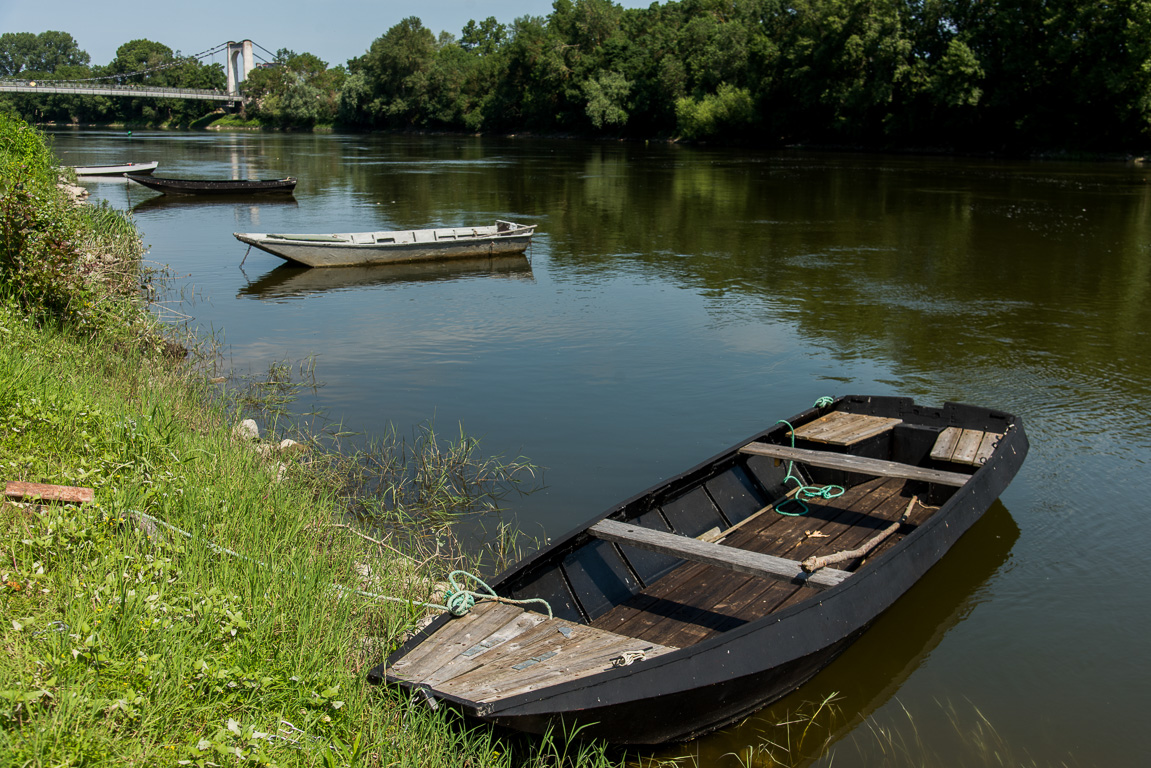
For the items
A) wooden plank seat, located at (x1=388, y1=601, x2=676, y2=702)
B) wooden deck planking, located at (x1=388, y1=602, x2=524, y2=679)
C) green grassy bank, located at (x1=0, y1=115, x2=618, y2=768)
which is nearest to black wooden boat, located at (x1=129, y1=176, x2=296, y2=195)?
green grassy bank, located at (x1=0, y1=115, x2=618, y2=768)

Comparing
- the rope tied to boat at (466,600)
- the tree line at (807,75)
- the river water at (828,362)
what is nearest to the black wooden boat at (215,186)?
the river water at (828,362)

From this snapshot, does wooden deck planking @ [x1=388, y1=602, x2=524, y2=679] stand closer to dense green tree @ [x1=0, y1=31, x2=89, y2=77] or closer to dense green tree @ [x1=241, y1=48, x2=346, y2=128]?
dense green tree @ [x1=241, y1=48, x2=346, y2=128]

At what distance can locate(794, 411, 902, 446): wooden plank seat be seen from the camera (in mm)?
7485

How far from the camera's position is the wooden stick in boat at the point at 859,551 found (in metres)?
5.11

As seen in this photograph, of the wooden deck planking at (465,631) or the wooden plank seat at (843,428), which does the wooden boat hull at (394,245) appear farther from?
the wooden deck planking at (465,631)

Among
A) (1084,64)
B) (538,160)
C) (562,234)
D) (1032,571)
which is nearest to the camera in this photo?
(1032,571)

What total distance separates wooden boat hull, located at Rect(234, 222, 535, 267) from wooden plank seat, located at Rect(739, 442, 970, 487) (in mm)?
13209

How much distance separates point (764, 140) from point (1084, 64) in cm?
2251

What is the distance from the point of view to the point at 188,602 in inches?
163

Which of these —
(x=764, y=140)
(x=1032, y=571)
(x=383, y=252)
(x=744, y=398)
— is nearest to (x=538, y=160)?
(x=764, y=140)

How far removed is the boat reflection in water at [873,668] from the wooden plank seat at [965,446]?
0.66m

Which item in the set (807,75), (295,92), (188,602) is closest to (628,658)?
(188,602)

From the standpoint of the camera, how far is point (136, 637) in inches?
146

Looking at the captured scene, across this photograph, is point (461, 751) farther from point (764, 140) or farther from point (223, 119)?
point (223, 119)
